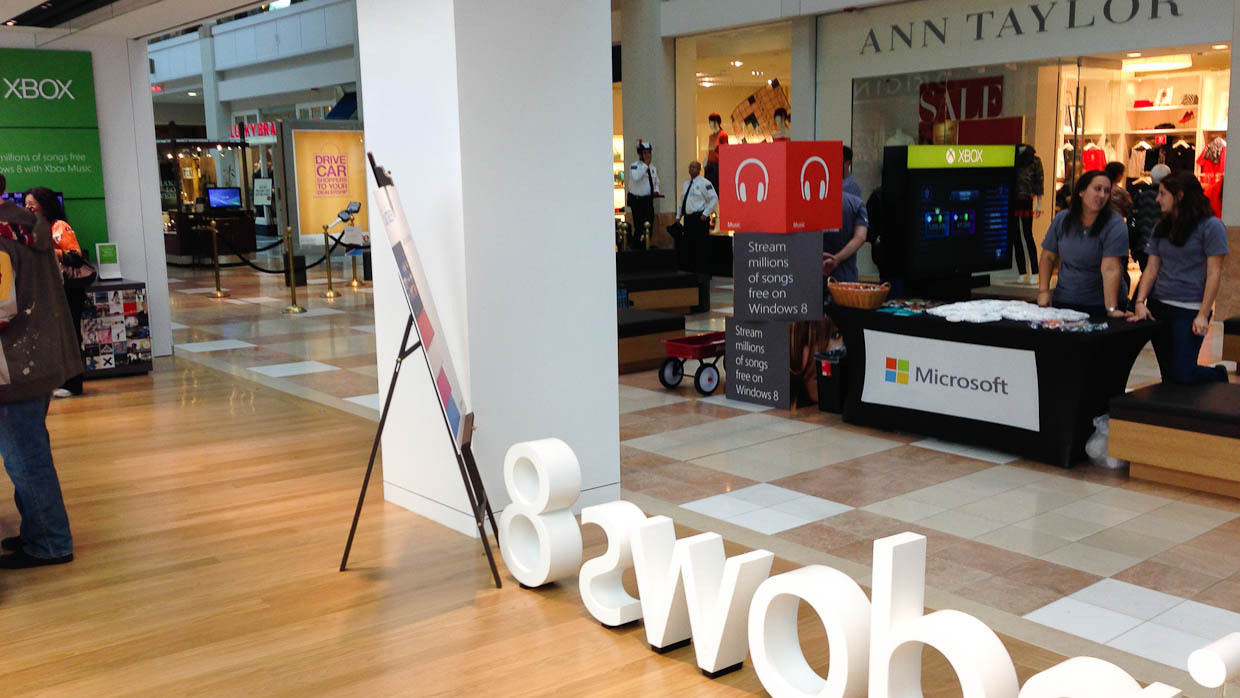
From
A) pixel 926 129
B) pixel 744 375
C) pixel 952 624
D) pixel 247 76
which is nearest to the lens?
pixel 952 624

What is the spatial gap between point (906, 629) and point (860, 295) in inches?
150

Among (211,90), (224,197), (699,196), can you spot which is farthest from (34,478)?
(211,90)

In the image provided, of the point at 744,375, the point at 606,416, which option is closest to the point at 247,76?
the point at 744,375

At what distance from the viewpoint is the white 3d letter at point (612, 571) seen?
366cm

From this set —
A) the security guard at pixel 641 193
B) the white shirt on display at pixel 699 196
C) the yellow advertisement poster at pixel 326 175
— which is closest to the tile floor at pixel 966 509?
the white shirt on display at pixel 699 196

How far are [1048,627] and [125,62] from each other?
8377mm

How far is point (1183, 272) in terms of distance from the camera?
6105mm

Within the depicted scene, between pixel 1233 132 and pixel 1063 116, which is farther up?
pixel 1063 116

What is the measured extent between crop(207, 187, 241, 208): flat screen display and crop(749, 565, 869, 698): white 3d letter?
717 inches

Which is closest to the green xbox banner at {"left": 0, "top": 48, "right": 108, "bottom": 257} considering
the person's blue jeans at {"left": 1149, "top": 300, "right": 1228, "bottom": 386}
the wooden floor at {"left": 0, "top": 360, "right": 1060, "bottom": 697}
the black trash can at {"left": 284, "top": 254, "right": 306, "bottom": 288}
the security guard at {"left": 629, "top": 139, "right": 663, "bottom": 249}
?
the wooden floor at {"left": 0, "top": 360, "right": 1060, "bottom": 697}

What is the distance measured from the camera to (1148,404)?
17.0ft

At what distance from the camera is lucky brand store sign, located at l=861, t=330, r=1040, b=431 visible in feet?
18.5

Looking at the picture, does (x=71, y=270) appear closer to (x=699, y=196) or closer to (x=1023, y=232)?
(x=699, y=196)

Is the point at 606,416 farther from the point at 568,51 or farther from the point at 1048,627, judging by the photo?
the point at 1048,627
